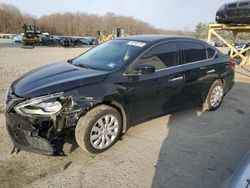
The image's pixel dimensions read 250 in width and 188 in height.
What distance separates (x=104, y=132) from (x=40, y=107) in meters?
0.97

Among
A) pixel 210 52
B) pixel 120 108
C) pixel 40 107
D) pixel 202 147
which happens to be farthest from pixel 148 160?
pixel 210 52

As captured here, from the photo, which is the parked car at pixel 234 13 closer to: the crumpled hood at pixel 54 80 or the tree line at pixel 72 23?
the crumpled hood at pixel 54 80

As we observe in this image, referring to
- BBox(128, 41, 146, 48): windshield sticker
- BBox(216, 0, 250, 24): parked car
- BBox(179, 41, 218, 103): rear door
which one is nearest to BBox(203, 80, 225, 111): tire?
BBox(179, 41, 218, 103): rear door

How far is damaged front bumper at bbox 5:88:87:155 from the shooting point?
2.99 m

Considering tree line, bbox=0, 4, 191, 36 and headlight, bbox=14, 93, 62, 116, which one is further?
tree line, bbox=0, 4, 191, 36

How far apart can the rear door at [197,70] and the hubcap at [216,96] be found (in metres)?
0.25

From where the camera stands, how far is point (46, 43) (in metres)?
35.8

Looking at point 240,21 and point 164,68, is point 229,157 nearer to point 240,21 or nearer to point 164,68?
point 164,68

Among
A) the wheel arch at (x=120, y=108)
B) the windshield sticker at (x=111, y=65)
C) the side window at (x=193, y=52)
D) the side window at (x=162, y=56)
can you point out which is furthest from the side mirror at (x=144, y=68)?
the side window at (x=193, y=52)

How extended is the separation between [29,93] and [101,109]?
945 millimetres

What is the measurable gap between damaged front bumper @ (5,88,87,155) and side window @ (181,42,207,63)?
246 cm

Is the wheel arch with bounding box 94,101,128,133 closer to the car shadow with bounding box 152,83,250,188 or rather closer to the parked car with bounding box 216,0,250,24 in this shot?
the car shadow with bounding box 152,83,250,188

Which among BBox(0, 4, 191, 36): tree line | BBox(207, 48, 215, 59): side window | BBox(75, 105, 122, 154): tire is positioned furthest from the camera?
BBox(0, 4, 191, 36): tree line

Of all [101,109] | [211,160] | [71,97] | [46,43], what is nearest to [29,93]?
[71,97]
